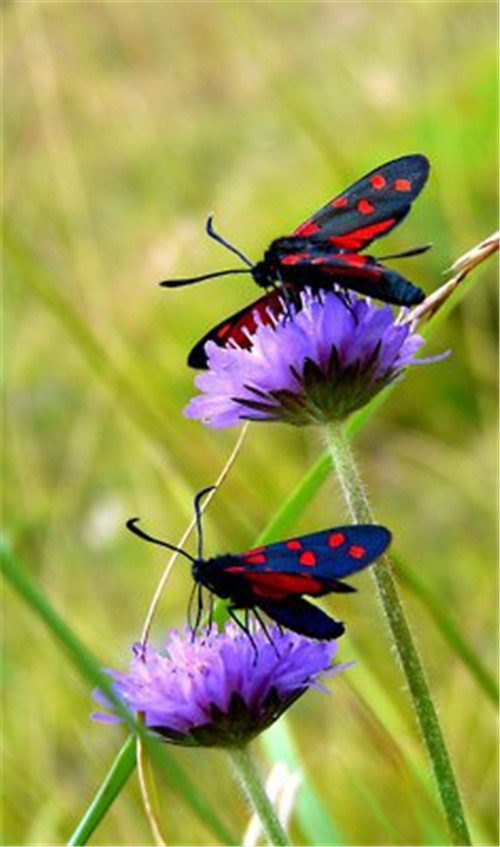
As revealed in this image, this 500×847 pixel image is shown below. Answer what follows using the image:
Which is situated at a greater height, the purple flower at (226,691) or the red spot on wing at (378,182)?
the red spot on wing at (378,182)

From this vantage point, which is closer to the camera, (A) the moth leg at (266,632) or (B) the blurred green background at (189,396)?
(A) the moth leg at (266,632)

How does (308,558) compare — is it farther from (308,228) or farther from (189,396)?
(189,396)

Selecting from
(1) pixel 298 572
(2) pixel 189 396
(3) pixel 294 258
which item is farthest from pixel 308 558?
(2) pixel 189 396

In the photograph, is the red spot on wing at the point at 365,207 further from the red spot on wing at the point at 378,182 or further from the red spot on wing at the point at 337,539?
the red spot on wing at the point at 337,539

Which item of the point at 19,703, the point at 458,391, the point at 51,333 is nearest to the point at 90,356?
the point at 19,703

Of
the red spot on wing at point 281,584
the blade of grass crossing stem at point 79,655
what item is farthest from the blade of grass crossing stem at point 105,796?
the red spot on wing at point 281,584

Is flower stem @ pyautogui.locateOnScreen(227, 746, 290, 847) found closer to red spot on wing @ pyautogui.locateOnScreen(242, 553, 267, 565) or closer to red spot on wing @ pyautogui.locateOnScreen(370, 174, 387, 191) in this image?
red spot on wing @ pyautogui.locateOnScreen(242, 553, 267, 565)

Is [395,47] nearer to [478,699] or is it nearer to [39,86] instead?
[39,86]
